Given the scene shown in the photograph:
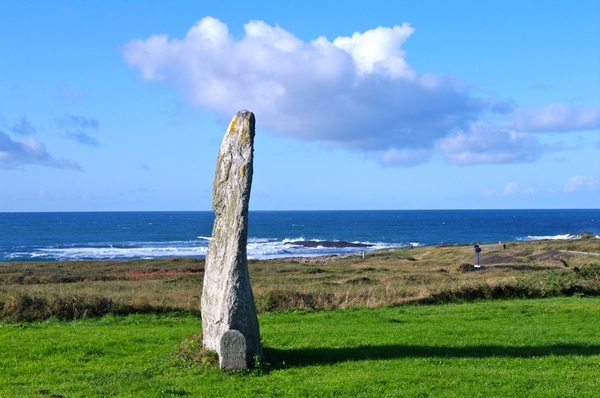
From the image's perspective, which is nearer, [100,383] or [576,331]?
[100,383]

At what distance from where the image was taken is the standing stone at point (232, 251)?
1299cm

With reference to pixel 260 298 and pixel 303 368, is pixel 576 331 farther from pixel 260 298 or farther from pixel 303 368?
pixel 260 298

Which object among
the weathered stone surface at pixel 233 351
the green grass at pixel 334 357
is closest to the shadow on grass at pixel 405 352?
the green grass at pixel 334 357

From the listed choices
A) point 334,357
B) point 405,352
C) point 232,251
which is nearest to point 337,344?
point 334,357

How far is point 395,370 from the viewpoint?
12.4 meters

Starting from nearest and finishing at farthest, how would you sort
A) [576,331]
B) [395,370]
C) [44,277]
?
[395,370] → [576,331] → [44,277]

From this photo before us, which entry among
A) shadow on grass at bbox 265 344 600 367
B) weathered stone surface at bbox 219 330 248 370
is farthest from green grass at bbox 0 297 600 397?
weathered stone surface at bbox 219 330 248 370

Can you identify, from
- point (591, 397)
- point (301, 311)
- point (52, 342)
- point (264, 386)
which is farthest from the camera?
point (301, 311)

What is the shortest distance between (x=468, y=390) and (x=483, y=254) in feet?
173

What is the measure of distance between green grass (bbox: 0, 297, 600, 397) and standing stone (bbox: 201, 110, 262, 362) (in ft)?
2.83

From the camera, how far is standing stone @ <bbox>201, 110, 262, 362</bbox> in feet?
42.6

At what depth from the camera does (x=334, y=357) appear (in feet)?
45.3

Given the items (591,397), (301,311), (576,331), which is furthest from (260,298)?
(591,397)

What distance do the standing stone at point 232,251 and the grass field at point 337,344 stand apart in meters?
0.74
